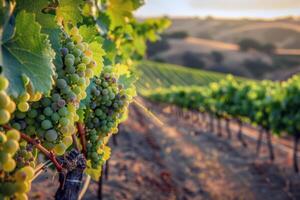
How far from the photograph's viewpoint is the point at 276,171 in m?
13.5

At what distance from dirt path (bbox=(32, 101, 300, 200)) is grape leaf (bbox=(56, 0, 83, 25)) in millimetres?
4141

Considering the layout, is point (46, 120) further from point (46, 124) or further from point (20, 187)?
point (20, 187)

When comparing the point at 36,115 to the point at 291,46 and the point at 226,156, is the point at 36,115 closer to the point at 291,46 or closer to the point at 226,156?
the point at 226,156

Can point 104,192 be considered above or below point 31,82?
below

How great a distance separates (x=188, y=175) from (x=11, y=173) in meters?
10.7

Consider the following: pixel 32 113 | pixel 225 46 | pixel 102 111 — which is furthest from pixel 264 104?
pixel 225 46

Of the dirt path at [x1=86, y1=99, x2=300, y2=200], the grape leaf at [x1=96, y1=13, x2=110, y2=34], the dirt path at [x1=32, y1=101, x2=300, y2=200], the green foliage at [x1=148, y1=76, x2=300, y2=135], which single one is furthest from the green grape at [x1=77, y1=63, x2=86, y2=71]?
the green foliage at [x1=148, y1=76, x2=300, y2=135]

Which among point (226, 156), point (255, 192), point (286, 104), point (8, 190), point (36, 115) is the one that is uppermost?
point (36, 115)

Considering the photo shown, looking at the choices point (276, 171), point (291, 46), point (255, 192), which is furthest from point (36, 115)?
point (291, 46)

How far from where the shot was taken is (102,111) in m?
2.86

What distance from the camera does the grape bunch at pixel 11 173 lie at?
1.54 m

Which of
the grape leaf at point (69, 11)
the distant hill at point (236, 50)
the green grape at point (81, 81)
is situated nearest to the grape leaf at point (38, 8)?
the green grape at point (81, 81)

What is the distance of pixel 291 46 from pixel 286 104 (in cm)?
9859

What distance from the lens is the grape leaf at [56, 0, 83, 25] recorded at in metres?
2.55
